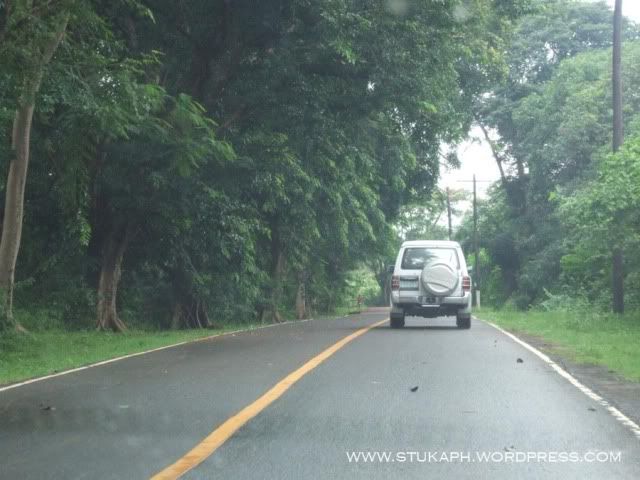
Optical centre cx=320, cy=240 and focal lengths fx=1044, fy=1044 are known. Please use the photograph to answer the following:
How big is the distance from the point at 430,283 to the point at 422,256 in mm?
970

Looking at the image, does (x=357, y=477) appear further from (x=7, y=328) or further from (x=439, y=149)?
(x=439, y=149)

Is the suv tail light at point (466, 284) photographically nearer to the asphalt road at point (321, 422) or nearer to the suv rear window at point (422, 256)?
the suv rear window at point (422, 256)

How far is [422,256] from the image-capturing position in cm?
2647

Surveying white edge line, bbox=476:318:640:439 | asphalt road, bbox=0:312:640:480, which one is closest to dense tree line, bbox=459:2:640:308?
white edge line, bbox=476:318:640:439

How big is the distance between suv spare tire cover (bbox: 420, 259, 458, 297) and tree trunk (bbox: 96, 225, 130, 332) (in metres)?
7.64

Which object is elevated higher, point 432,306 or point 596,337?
point 432,306

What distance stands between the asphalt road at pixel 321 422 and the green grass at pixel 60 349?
109 centimetres

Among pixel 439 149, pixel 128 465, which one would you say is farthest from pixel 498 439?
pixel 439 149

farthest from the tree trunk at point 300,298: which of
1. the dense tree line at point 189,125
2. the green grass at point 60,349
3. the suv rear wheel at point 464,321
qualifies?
the green grass at point 60,349

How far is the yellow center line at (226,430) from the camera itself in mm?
7215

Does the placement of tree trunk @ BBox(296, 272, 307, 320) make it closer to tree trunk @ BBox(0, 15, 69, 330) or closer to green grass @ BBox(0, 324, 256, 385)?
green grass @ BBox(0, 324, 256, 385)

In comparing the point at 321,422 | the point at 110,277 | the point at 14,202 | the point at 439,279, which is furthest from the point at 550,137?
the point at 321,422

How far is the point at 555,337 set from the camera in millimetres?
22766

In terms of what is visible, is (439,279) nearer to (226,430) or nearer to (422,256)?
(422,256)
